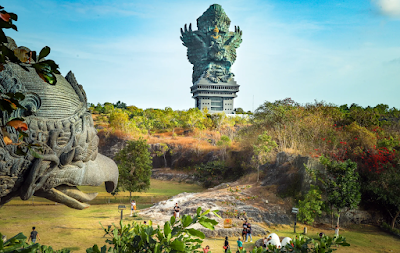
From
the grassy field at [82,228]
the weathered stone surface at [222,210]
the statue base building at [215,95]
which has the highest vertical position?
the statue base building at [215,95]

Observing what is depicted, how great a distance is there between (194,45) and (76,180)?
70.2 meters

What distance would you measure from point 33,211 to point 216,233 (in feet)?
32.0

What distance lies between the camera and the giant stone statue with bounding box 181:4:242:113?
71.2 meters

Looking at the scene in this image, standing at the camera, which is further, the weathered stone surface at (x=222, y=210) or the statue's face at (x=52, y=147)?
the weathered stone surface at (x=222, y=210)

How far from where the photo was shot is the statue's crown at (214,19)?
70.8 metres

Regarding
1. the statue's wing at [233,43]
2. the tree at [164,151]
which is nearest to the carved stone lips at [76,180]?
the tree at [164,151]

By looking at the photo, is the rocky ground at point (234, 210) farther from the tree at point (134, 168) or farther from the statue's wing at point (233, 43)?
the statue's wing at point (233, 43)

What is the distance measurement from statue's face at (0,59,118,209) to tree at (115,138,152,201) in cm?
1387

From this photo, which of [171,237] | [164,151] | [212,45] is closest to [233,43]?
[212,45]

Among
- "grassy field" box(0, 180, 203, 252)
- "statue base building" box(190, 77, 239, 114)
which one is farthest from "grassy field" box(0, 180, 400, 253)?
"statue base building" box(190, 77, 239, 114)

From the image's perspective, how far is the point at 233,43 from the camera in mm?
74438

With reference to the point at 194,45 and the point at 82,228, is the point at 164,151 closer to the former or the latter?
the point at 82,228

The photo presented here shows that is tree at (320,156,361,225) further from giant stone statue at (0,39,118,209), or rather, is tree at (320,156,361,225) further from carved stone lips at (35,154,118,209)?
giant stone statue at (0,39,118,209)

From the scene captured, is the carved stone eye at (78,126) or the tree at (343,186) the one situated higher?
the carved stone eye at (78,126)
